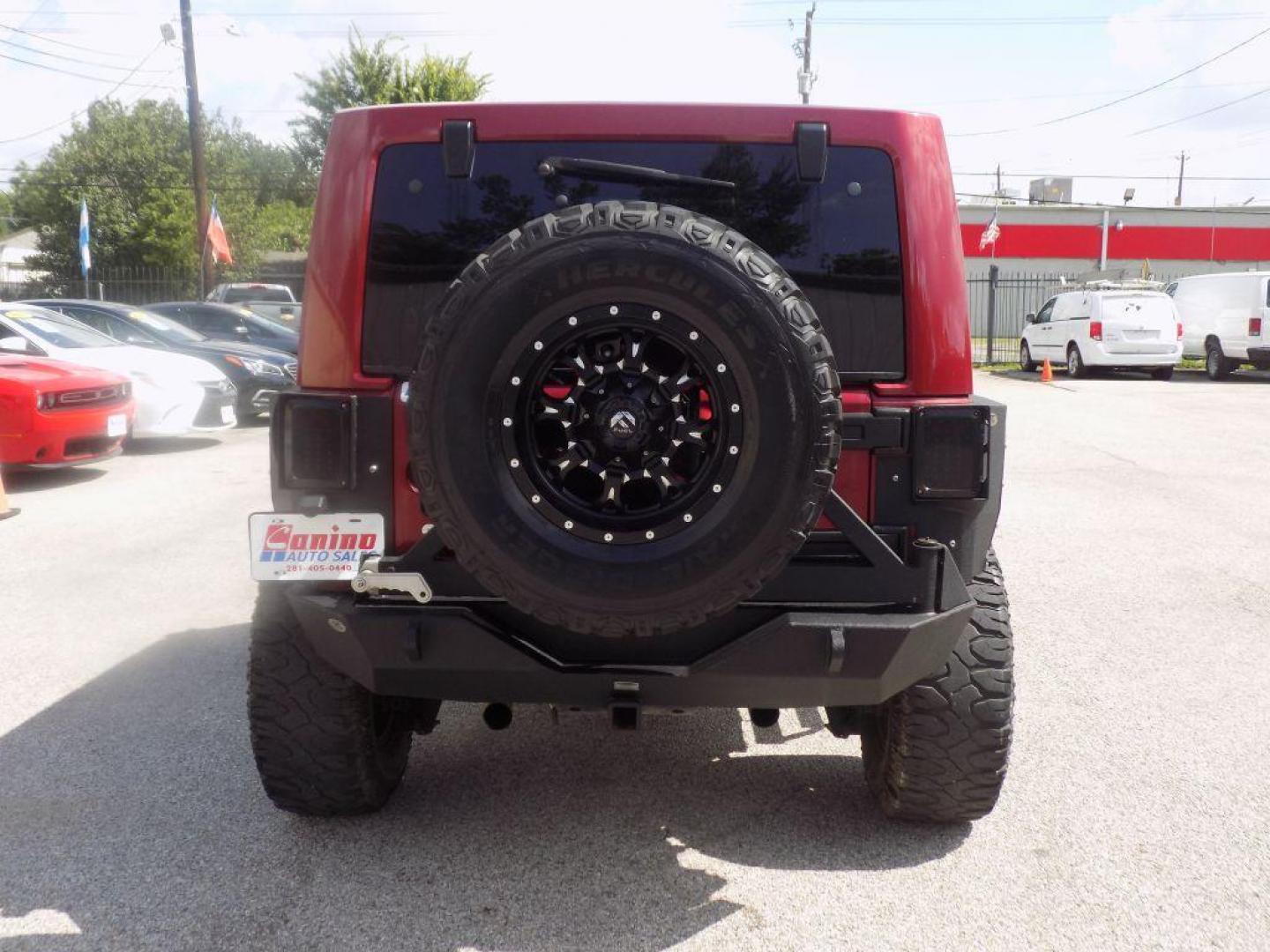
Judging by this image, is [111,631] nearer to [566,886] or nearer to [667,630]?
[566,886]

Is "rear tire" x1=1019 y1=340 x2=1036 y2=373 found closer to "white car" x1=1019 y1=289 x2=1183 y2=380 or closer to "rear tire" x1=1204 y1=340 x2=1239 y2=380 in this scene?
"white car" x1=1019 y1=289 x2=1183 y2=380

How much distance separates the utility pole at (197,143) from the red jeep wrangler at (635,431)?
25.5 m

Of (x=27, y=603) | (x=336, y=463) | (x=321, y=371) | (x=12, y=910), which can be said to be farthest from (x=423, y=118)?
(x=27, y=603)

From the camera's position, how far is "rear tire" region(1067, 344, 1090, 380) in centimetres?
2284

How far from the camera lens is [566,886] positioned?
3.06 metres

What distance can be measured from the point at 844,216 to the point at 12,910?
8.80 ft

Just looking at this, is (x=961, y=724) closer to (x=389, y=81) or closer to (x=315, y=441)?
(x=315, y=441)

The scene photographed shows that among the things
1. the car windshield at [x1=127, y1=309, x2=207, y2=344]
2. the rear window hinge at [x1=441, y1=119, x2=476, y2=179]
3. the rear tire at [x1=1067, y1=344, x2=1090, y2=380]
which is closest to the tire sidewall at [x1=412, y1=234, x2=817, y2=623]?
the rear window hinge at [x1=441, y1=119, x2=476, y2=179]

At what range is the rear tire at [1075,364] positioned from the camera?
899 inches

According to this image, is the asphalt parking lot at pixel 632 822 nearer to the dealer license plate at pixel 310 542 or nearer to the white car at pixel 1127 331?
the dealer license plate at pixel 310 542

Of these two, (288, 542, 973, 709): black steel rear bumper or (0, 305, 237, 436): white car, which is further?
(0, 305, 237, 436): white car

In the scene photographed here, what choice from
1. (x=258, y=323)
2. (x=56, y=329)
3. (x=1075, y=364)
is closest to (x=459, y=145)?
(x=56, y=329)

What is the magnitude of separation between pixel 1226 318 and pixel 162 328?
18.9 metres

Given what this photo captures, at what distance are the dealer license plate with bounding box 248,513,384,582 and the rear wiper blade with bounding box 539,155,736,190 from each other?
97 centimetres
